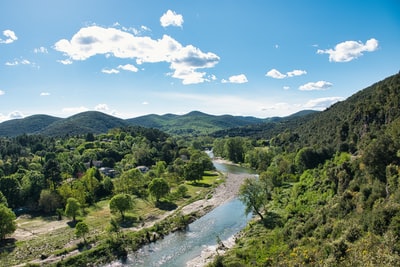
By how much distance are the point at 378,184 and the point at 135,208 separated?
2094 inches

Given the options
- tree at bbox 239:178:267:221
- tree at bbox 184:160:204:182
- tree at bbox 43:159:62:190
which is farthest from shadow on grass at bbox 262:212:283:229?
tree at bbox 43:159:62:190

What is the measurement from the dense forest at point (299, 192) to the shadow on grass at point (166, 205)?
54 centimetres

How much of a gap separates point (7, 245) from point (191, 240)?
109 ft

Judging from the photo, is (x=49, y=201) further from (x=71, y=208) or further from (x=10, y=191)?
(x=10, y=191)

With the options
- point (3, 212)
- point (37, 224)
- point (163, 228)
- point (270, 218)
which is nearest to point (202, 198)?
point (163, 228)

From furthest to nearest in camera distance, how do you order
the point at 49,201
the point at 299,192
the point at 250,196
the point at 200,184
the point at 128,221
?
the point at 200,184, the point at 49,201, the point at 128,221, the point at 299,192, the point at 250,196

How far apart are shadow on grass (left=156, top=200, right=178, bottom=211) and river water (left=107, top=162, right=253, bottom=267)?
10.7 meters

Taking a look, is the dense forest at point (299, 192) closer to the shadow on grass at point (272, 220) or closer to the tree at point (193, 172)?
the shadow on grass at point (272, 220)

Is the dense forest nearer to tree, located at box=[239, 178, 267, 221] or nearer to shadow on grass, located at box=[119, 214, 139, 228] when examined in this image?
tree, located at box=[239, 178, 267, 221]

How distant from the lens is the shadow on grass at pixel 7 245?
159ft

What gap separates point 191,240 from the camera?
49812 millimetres

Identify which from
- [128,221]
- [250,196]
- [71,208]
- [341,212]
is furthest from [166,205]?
[341,212]

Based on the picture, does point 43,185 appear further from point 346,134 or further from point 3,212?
point 346,134

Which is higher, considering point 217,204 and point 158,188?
point 158,188
